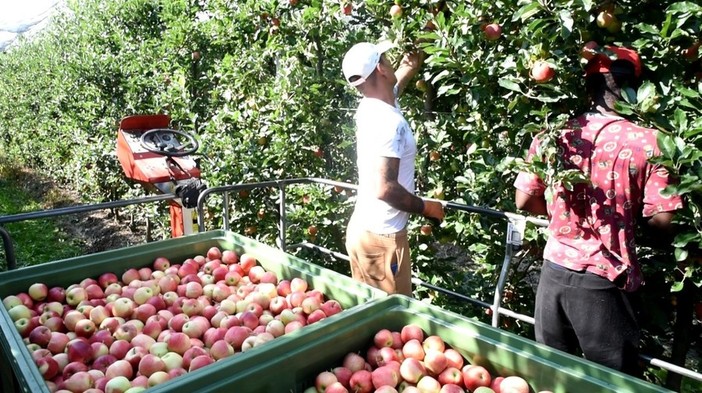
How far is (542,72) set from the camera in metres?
2.25

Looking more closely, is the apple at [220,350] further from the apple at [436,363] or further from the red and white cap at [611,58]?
the red and white cap at [611,58]

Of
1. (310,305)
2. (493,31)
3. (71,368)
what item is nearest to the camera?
(71,368)

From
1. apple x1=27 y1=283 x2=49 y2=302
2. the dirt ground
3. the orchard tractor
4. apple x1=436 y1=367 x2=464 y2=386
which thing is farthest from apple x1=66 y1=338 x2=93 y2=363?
the dirt ground

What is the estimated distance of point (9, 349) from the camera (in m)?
1.54

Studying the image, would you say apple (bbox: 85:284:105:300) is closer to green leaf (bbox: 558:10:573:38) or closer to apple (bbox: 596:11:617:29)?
green leaf (bbox: 558:10:573:38)

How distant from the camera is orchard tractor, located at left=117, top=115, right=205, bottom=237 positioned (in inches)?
131

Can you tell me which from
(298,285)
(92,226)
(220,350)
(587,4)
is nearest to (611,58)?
(587,4)

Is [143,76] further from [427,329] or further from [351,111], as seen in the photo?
[427,329]

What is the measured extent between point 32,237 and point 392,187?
6.98 metres

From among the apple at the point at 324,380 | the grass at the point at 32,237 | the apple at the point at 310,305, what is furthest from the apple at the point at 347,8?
the grass at the point at 32,237

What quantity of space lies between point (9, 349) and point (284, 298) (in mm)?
907

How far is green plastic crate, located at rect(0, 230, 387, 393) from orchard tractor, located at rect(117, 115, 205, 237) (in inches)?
30.7

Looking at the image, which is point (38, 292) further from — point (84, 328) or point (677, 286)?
point (677, 286)

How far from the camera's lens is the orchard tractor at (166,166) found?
3.33 meters
